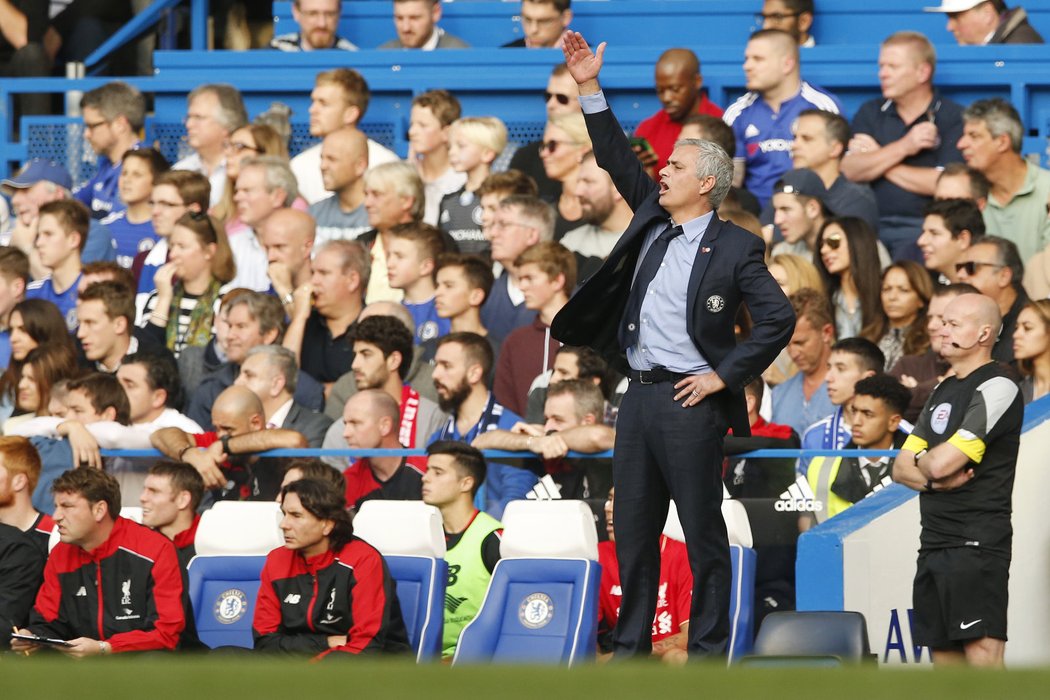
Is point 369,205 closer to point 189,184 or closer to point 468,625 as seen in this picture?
point 189,184

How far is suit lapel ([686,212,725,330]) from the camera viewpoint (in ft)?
18.4

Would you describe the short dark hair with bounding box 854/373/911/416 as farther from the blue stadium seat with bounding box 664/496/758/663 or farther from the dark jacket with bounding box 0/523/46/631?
the dark jacket with bounding box 0/523/46/631

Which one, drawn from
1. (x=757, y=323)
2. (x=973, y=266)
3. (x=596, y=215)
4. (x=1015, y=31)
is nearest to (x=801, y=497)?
(x=757, y=323)

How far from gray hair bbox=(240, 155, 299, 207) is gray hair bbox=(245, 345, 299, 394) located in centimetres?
203

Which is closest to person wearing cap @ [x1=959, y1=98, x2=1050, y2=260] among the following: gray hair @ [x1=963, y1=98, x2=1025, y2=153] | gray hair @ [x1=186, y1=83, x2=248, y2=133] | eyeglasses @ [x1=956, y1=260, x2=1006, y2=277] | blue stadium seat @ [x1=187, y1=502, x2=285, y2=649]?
gray hair @ [x1=963, y1=98, x2=1025, y2=153]

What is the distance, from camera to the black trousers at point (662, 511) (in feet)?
18.2

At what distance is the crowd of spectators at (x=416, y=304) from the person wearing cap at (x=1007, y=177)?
17 millimetres

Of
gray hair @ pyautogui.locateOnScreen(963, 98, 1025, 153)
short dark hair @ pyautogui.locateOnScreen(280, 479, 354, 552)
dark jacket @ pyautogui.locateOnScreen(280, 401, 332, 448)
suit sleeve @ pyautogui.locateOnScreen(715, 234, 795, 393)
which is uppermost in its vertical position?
gray hair @ pyautogui.locateOnScreen(963, 98, 1025, 153)

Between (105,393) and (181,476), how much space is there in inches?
36.2

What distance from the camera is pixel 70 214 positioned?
35.3ft

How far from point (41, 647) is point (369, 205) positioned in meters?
3.91

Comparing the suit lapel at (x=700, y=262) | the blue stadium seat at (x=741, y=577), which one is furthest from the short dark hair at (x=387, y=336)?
the suit lapel at (x=700, y=262)

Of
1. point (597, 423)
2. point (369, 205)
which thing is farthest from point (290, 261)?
point (597, 423)

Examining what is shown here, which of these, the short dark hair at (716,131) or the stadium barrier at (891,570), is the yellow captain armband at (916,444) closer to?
the stadium barrier at (891,570)
